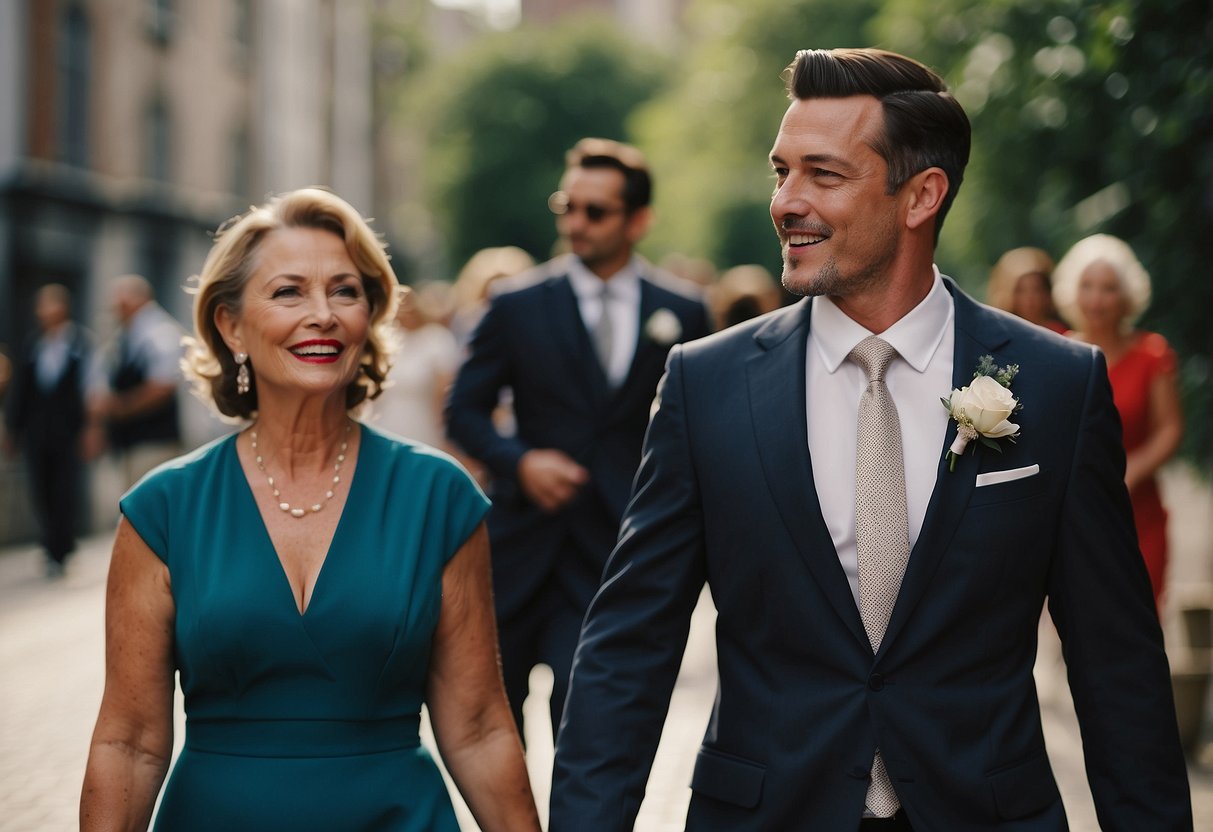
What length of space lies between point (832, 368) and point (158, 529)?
1.45 metres

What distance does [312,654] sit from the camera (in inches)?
141

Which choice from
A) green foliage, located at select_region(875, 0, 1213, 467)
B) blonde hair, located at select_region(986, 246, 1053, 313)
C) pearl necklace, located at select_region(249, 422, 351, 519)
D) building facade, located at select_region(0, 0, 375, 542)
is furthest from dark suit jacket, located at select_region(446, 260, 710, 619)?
building facade, located at select_region(0, 0, 375, 542)

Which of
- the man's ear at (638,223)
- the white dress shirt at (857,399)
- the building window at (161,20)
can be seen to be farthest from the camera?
the building window at (161,20)

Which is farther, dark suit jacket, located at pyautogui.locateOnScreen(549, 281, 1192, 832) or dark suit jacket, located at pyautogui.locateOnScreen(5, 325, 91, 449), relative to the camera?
dark suit jacket, located at pyautogui.locateOnScreen(5, 325, 91, 449)

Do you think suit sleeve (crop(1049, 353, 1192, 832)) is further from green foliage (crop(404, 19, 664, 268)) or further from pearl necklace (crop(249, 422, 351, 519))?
green foliage (crop(404, 19, 664, 268))

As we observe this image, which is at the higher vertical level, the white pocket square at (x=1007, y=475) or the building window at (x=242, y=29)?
the building window at (x=242, y=29)

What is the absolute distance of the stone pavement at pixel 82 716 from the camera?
278 inches

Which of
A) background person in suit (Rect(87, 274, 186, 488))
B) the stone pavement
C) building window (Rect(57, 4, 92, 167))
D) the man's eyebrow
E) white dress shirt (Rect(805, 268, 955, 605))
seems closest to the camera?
white dress shirt (Rect(805, 268, 955, 605))

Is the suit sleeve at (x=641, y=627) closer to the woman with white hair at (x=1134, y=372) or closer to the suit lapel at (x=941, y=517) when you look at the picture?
the suit lapel at (x=941, y=517)

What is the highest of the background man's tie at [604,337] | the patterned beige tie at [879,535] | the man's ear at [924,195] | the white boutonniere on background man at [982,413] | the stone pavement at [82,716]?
the man's ear at [924,195]

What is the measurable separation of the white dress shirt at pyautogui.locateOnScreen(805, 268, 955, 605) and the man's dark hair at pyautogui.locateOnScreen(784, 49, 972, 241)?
10.0 inches

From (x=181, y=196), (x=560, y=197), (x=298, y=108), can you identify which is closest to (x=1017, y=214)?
(x=560, y=197)

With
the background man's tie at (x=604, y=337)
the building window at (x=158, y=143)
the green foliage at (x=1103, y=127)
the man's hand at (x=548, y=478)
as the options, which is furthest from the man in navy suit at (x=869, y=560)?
the building window at (x=158, y=143)

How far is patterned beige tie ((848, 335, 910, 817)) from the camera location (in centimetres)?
312
